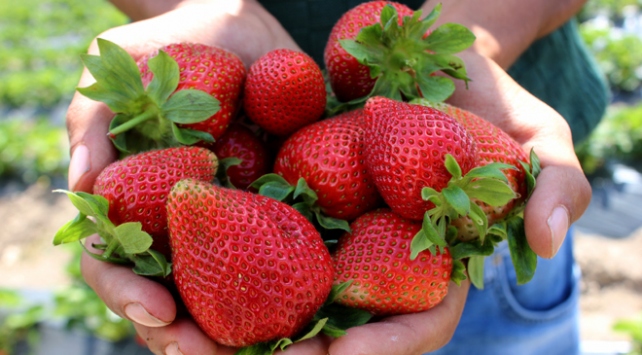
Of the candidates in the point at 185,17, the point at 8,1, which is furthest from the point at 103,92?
the point at 8,1

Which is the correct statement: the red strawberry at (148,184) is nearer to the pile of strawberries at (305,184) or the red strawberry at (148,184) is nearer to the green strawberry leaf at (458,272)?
the pile of strawberries at (305,184)

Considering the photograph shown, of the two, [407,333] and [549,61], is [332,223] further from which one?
[549,61]

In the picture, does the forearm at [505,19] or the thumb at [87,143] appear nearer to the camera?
the thumb at [87,143]

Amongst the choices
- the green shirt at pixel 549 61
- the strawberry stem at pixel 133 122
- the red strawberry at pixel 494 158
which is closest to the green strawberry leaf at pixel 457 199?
the red strawberry at pixel 494 158

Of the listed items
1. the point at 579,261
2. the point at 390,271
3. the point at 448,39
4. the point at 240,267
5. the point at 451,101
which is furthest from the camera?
the point at 579,261

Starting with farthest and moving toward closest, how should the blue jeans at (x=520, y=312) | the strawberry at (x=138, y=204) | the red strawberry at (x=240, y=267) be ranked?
the blue jeans at (x=520, y=312), the strawberry at (x=138, y=204), the red strawberry at (x=240, y=267)

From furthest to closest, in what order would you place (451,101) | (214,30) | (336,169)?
1. (214,30)
2. (451,101)
3. (336,169)

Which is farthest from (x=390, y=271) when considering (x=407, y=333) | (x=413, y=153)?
(x=413, y=153)

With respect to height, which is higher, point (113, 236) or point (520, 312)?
point (113, 236)
